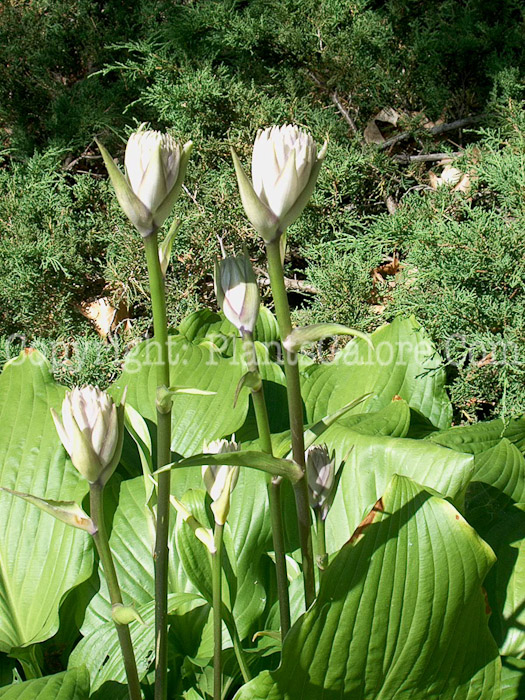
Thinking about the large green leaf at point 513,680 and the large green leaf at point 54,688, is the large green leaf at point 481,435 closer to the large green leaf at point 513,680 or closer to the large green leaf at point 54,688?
the large green leaf at point 513,680

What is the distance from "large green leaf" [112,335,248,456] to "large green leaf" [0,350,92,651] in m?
0.19

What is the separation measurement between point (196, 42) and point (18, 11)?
3.27 ft

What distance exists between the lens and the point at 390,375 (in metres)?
1.58

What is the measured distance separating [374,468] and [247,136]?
1.58m

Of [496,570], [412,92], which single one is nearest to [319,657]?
[496,570]

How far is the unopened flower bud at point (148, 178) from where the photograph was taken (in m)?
0.55

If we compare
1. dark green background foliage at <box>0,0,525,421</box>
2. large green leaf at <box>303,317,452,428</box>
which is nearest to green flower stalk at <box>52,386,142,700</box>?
large green leaf at <box>303,317,452,428</box>

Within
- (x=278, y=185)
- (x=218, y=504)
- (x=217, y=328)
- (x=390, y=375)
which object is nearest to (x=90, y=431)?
(x=218, y=504)

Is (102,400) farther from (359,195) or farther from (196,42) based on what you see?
(196,42)

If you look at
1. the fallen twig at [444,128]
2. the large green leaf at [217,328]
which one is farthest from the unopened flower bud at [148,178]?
the fallen twig at [444,128]

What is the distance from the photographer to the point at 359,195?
2.46m

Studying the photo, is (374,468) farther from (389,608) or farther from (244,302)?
(244,302)

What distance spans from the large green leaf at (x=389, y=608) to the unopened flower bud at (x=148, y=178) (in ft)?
1.25

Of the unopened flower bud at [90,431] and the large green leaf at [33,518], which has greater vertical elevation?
the unopened flower bud at [90,431]
